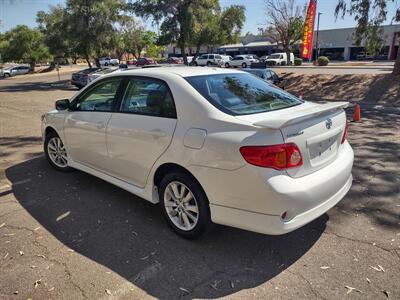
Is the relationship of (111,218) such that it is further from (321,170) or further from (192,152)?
(321,170)

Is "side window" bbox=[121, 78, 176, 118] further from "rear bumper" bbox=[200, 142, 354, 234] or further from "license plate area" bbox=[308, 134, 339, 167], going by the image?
"license plate area" bbox=[308, 134, 339, 167]

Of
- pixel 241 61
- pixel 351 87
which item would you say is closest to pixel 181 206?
pixel 351 87

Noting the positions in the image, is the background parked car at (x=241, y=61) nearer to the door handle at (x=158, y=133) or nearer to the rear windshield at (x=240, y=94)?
the rear windshield at (x=240, y=94)

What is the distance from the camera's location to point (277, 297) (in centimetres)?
278

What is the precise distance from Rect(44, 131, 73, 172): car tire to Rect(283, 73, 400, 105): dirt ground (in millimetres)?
12317

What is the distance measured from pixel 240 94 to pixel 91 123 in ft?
6.40

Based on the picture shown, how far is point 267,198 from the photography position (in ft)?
9.61

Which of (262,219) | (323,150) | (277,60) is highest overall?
(323,150)

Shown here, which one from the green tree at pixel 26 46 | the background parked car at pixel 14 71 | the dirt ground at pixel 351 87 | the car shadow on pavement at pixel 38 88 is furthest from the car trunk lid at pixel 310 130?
the green tree at pixel 26 46

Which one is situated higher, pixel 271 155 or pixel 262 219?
pixel 271 155

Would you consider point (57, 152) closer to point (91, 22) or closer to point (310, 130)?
point (310, 130)

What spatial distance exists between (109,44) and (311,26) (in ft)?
54.7

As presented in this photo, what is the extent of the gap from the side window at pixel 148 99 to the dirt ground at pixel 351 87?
486 inches

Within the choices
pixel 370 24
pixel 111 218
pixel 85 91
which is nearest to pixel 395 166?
pixel 111 218
